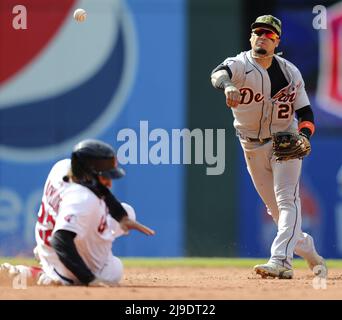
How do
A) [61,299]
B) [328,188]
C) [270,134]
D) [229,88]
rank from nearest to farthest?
[61,299] < [229,88] < [270,134] < [328,188]

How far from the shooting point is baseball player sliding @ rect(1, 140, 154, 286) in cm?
543

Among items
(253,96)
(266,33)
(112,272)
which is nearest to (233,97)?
(253,96)

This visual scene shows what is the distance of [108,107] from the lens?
10406mm

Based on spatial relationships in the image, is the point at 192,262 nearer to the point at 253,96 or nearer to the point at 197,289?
the point at 253,96

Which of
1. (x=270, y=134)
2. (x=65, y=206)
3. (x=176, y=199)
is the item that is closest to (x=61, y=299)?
(x=65, y=206)

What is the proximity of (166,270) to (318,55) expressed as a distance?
119 inches

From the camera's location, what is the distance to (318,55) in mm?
10352

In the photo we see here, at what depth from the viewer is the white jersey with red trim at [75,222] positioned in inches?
214

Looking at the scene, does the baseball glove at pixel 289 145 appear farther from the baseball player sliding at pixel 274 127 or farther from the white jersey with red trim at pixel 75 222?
the white jersey with red trim at pixel 75 222

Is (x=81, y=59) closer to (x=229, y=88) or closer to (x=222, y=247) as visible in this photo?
(x=222, y=247)

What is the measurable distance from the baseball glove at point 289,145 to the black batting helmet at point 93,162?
5.18 ft

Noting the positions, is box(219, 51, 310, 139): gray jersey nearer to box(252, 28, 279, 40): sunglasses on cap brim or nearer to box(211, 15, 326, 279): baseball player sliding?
box(211, 15, 326, 279): baseball player sliding

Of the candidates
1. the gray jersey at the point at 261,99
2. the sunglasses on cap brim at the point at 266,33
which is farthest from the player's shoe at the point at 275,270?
the sunglasses on cap brim at the point at 266,33

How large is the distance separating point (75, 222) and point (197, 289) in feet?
3.28
